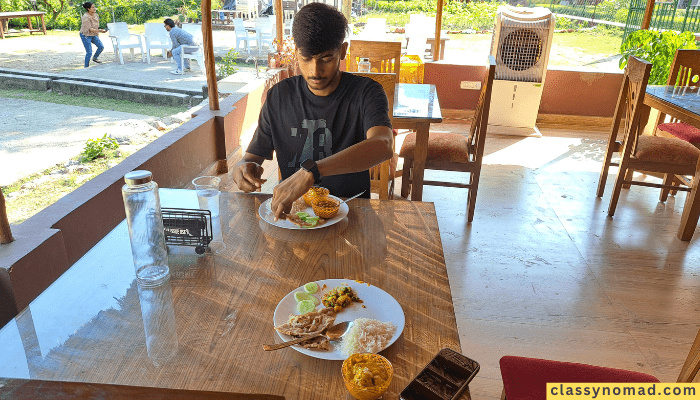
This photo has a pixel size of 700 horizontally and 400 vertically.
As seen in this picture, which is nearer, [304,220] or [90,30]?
[304,220]

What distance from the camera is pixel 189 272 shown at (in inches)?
43.1

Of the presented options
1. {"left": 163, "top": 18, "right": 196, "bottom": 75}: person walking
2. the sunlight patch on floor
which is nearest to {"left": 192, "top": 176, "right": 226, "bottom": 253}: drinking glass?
the sunlight patch on floor

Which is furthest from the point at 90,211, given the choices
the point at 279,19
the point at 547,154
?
the point at 547,154

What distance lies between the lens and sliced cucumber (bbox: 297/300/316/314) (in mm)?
937

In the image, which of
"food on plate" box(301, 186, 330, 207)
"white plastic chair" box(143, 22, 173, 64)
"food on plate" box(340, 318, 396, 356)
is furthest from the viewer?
"white plastic chair" box(143, 22, 173, 64)

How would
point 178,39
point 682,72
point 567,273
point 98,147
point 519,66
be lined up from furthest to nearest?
point 178,39, point 519,66, point 98,147, point 682,72, point 567,273

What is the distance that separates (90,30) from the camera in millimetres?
9023

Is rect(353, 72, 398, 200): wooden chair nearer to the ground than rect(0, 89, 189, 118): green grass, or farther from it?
farther from it

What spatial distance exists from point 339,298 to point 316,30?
932 mm

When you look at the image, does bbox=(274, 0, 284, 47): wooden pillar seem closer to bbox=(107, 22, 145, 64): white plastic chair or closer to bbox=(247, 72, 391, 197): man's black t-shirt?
bbox=(247, 72, 391, 197): man's black t-shirt

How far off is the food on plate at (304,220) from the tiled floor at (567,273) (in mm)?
1002

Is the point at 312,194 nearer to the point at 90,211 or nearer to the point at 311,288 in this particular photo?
the point at 311,288

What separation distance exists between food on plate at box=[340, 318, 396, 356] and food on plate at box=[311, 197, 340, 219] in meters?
0.49

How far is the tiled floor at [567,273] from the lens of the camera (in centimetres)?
207
